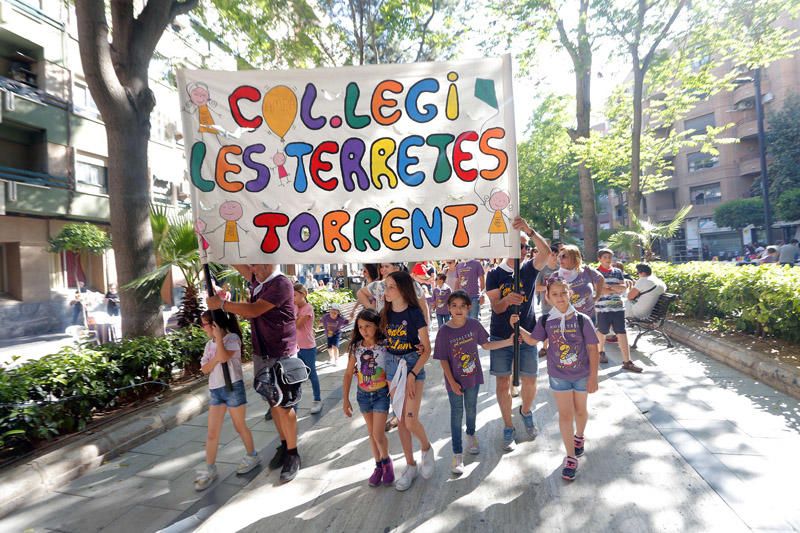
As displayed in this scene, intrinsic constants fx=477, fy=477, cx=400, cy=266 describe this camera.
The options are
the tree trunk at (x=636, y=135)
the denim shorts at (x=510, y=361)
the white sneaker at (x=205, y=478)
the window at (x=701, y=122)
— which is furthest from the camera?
the window at (x=701, y=122)

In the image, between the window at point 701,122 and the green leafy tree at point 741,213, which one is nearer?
the green leafy tree at point 741,213

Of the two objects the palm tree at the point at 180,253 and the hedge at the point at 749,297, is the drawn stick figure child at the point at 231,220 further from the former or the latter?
the hedge at the point at 749,297

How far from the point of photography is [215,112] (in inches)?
152

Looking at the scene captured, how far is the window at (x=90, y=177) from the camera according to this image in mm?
18922

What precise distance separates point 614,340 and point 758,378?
2925mm

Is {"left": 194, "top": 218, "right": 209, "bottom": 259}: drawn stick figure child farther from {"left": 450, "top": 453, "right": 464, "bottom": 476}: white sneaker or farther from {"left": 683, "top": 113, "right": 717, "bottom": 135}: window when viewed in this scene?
{"left": 683, "top": 113, "right": 717, "bottom": 135}: window

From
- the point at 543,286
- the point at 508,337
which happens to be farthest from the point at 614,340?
the point at 508,337

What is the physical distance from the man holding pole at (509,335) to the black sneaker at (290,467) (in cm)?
185

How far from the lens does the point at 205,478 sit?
3.94m

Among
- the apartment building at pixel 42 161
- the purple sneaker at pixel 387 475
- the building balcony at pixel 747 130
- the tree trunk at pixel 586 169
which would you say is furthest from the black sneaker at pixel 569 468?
the building balcony at pixel 747 130

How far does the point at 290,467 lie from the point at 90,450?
77.2 inches

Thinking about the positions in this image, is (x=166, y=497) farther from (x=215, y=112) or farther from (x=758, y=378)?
(x=758, y=378)

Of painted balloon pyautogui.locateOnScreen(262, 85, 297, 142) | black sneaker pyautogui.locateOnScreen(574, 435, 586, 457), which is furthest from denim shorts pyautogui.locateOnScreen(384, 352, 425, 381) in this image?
painted balloon pyautogui.locateOnScreen(262, 85, 297, 142)

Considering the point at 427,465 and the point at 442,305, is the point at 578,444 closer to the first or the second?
the point at 427,465
